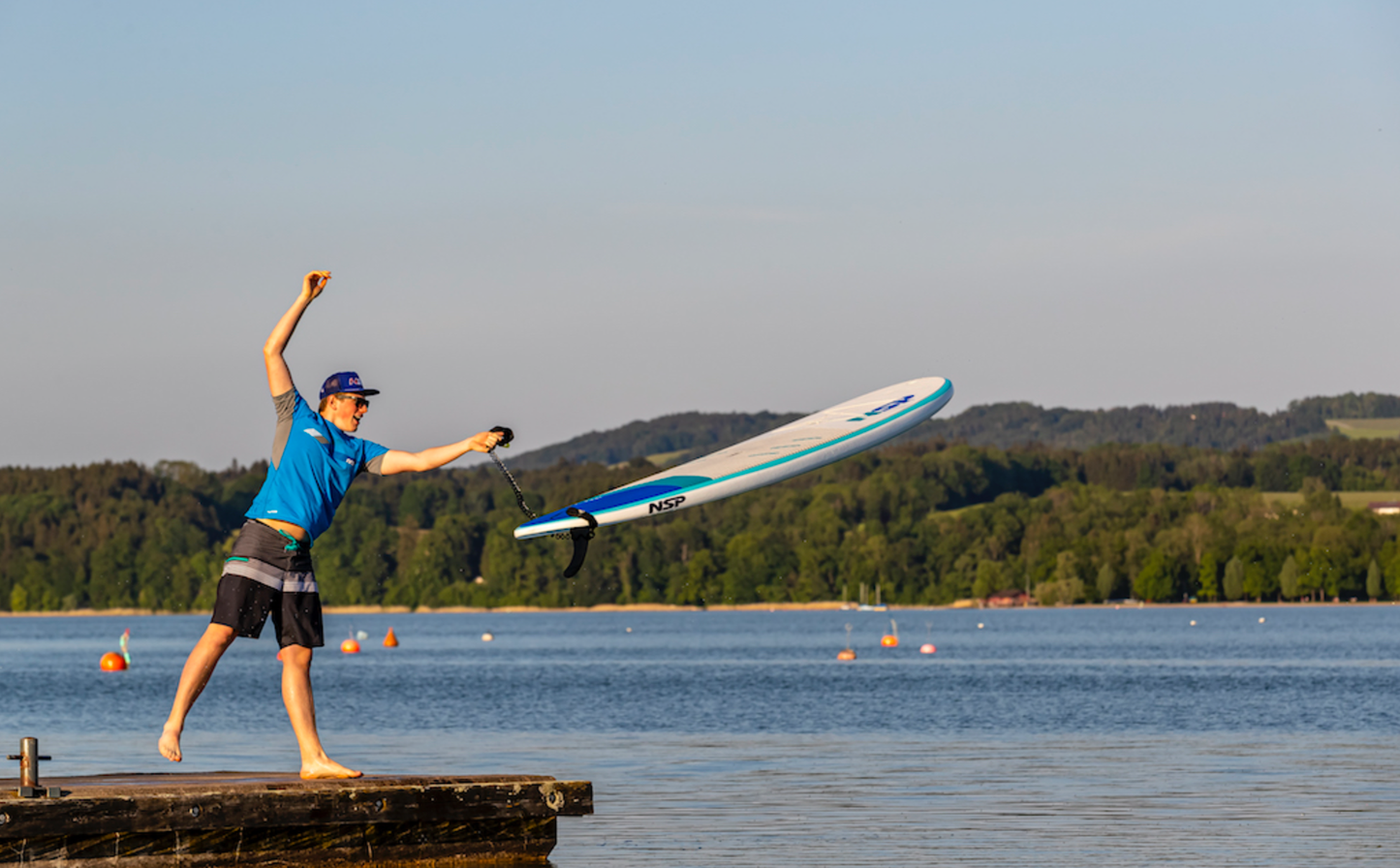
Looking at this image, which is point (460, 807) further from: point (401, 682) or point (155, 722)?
point (401, 682)

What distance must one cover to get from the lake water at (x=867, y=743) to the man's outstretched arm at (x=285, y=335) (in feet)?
22.8

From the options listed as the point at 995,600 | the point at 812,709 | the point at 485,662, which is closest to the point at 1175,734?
the point at 812,709

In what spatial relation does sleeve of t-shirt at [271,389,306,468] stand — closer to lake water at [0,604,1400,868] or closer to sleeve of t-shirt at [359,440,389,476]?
sleeve of t-shirt at [359,440,389,476]

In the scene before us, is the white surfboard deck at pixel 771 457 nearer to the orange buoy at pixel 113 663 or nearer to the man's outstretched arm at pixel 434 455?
the man's outstretched arm at pixel 434 455

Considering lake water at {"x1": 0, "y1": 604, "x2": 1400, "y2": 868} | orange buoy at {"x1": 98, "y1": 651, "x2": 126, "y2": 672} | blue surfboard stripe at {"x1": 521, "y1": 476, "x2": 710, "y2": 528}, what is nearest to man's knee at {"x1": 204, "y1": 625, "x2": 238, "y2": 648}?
blue surfboard stripe at {"x1": 521, "y1": 476, "x2": 710, "y2": 528}

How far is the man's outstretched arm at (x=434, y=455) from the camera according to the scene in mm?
10883

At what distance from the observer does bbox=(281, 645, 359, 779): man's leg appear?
1125cm

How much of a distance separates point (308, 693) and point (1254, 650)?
288 ft

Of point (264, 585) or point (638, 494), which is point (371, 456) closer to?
point (264, 585)

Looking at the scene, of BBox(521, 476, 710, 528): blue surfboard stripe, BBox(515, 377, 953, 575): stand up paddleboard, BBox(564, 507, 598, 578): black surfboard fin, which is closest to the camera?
BBox(564, 507, 598, 578): black surfboard fin

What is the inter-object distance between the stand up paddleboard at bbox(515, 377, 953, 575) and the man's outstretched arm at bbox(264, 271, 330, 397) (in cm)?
218

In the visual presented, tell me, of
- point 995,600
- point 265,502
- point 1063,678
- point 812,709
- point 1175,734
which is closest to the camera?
point 265,502

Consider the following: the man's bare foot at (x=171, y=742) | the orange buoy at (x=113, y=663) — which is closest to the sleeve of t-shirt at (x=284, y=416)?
the man's bare foot at (x=171, y=742)

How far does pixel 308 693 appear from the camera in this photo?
11.4 m
